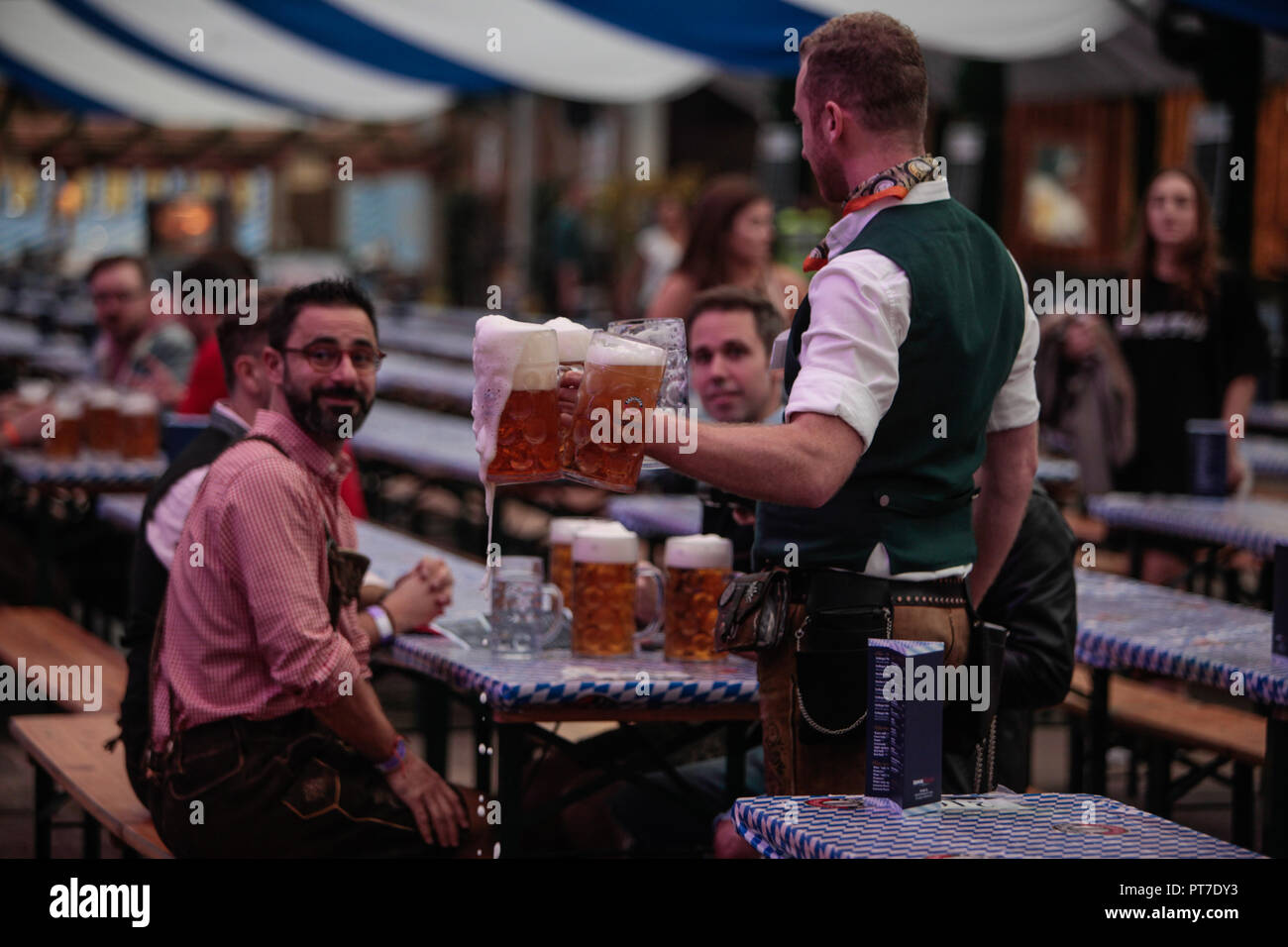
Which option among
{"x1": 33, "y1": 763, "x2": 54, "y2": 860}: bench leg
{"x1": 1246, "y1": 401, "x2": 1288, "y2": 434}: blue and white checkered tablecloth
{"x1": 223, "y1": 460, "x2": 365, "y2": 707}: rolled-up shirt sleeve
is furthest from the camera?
{"x1": 1246, "y1": 401, "x2": 1288, "y2": 434}: blue and white checkered tablecloth

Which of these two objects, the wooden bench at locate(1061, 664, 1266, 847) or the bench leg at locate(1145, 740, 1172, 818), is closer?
the wooden bench at locate(1061, 664, 1266, 847)

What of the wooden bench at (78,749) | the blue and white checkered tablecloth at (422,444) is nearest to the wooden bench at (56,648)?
the wooden bench at (78,749)

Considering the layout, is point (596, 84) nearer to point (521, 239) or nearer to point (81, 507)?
point (81, 507)

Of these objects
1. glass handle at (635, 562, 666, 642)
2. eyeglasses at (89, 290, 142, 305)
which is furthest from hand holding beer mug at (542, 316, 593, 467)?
eyeglasses at (89, 290, 142, 305)

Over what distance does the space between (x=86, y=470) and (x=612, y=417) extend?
3.56 m

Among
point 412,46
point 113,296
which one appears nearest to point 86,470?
point 113,296

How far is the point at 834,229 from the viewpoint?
225cm

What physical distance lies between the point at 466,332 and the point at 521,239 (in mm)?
5735

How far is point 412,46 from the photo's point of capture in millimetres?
11430

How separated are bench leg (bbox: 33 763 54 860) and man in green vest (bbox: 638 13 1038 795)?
6.26 ft

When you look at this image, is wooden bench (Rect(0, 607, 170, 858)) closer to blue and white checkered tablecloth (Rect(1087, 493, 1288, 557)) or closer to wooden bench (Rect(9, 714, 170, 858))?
wooden bench (Rect(9, 714, 170, 858))

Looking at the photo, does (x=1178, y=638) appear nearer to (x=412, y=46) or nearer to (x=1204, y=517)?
(x=1204, y=517)

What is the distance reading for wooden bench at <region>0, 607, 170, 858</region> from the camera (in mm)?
3053
